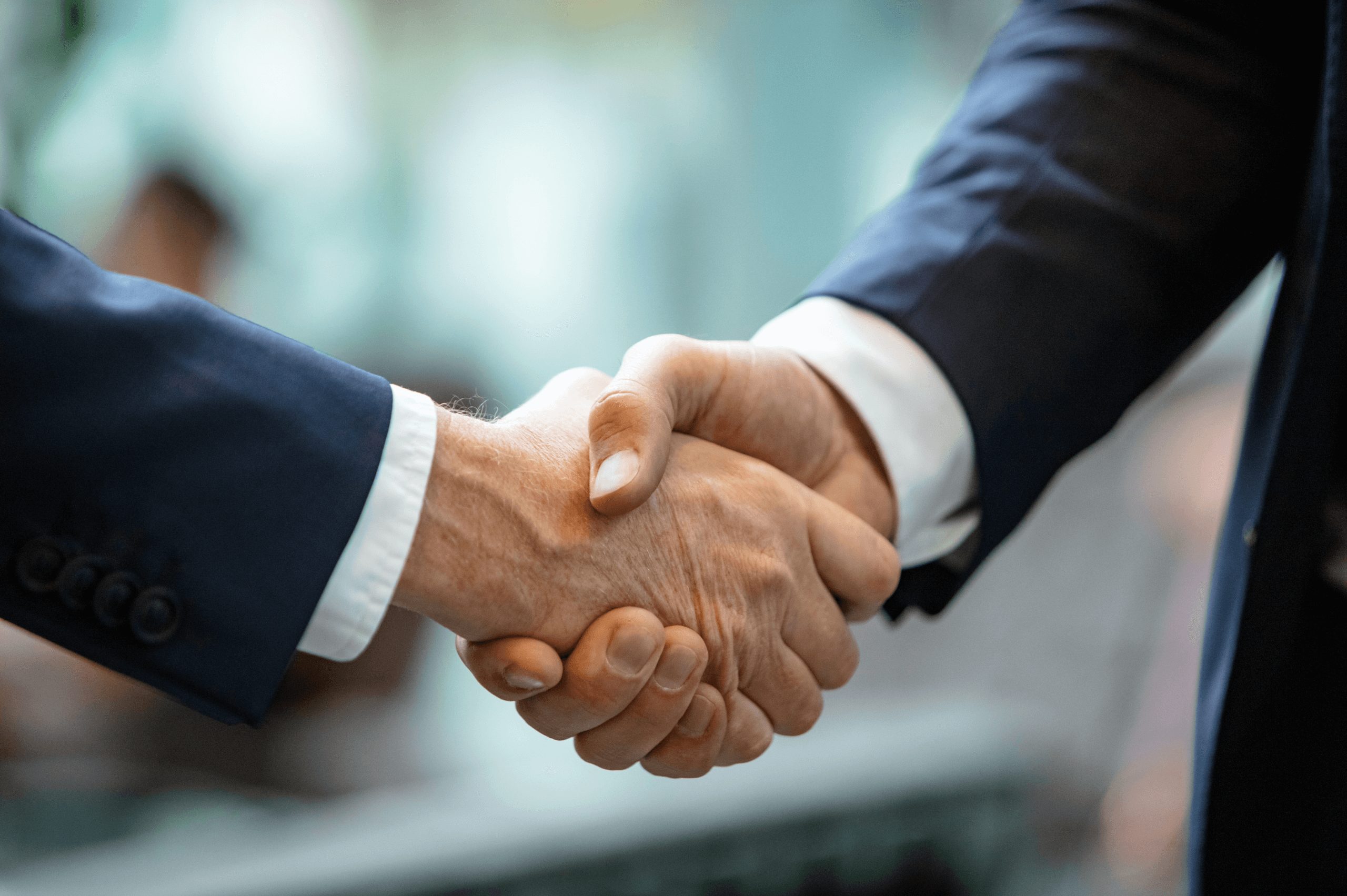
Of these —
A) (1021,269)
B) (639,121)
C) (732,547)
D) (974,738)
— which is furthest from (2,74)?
(974,738)

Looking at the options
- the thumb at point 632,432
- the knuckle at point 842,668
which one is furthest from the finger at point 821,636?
the thumb at point 632,432

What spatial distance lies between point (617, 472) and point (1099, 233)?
578 mm

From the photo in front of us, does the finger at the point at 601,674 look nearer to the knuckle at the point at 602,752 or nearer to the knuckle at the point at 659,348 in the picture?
the knuckle at the point at 602,752

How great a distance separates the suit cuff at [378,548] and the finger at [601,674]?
16 cm

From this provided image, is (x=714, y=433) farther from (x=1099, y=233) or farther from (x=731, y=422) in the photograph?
(x=1099, y=233)

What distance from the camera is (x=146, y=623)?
59 centimetres

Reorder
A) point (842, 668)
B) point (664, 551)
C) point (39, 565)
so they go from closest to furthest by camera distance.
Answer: point (39, 565) → point (664, 551) → point (842, 668)

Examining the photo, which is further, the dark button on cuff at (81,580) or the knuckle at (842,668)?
the knuckle at (842,668)

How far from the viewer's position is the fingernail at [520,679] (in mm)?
739

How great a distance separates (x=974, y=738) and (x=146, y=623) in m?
1.99

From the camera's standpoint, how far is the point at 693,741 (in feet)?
2.78

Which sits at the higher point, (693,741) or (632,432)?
(632,432)

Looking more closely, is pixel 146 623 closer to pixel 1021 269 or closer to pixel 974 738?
pixel 1021 269

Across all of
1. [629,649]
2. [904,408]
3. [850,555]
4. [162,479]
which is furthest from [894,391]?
[162,479]
